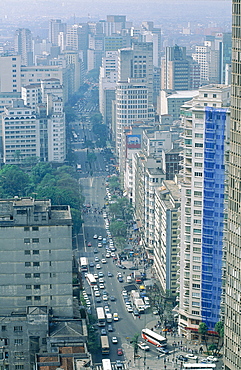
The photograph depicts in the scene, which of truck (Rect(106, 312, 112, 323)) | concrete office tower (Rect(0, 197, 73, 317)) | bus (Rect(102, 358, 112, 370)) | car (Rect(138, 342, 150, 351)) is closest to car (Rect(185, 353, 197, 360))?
car (Rect(138, 342, 150, 351))

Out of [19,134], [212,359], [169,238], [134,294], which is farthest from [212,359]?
[19,134]

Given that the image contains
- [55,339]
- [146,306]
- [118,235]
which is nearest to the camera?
[55,339]

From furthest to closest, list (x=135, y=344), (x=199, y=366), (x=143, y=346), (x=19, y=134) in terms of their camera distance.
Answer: (x=19, y=134)
(x=143, y=346)
(x=135, y=344)
(x=199, y=366)

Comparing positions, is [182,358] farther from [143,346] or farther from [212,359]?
[143,346]

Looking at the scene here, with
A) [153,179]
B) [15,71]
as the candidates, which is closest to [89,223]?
[153,179]

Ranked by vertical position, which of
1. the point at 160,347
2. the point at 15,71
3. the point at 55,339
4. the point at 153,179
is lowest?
the point at 160,347

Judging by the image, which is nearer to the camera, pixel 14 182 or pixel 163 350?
pixel 163 350

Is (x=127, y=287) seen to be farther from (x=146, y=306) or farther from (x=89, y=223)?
(x=89, y=223)
